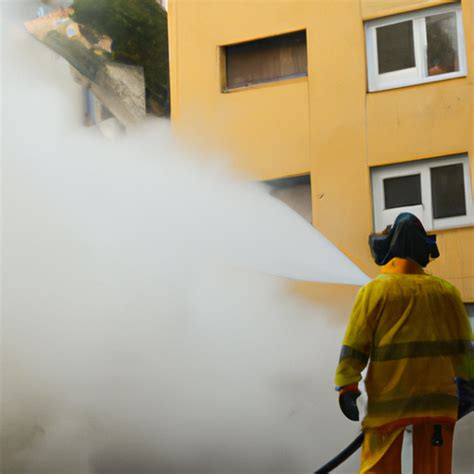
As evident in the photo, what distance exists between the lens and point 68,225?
12.2ft

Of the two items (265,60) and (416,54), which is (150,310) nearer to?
(265,60)

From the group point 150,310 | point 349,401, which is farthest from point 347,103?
point 349,401

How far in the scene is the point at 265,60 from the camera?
366 centimetres

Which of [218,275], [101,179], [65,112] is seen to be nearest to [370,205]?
[218,275]

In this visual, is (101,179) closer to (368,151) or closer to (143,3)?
(143,3)

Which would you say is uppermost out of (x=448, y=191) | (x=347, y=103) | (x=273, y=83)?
(x=273, y=83)

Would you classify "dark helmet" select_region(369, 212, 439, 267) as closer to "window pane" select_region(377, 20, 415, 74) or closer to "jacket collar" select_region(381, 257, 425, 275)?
"jacket collar" select_region(381, 257, 425, 275)

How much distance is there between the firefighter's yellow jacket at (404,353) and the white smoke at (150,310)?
2.20 ft

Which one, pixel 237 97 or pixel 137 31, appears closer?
pixel 237 97

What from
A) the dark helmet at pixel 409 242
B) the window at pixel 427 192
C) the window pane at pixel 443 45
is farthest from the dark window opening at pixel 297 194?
the dark helmet at pixel 409 242

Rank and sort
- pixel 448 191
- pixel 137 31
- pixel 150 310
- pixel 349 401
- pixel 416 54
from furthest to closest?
pixel 137 31 < pixel 150 310 < pixel 416 54 < pixel 448 191 < pixel 349 401

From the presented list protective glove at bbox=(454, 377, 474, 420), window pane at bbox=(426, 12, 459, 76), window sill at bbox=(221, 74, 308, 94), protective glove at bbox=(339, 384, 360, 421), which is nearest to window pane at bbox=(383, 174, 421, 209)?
window pane at bbox=(426, 12, 459, 76)

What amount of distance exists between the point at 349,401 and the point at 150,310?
4.00ft

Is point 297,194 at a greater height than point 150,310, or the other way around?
point 297,194
